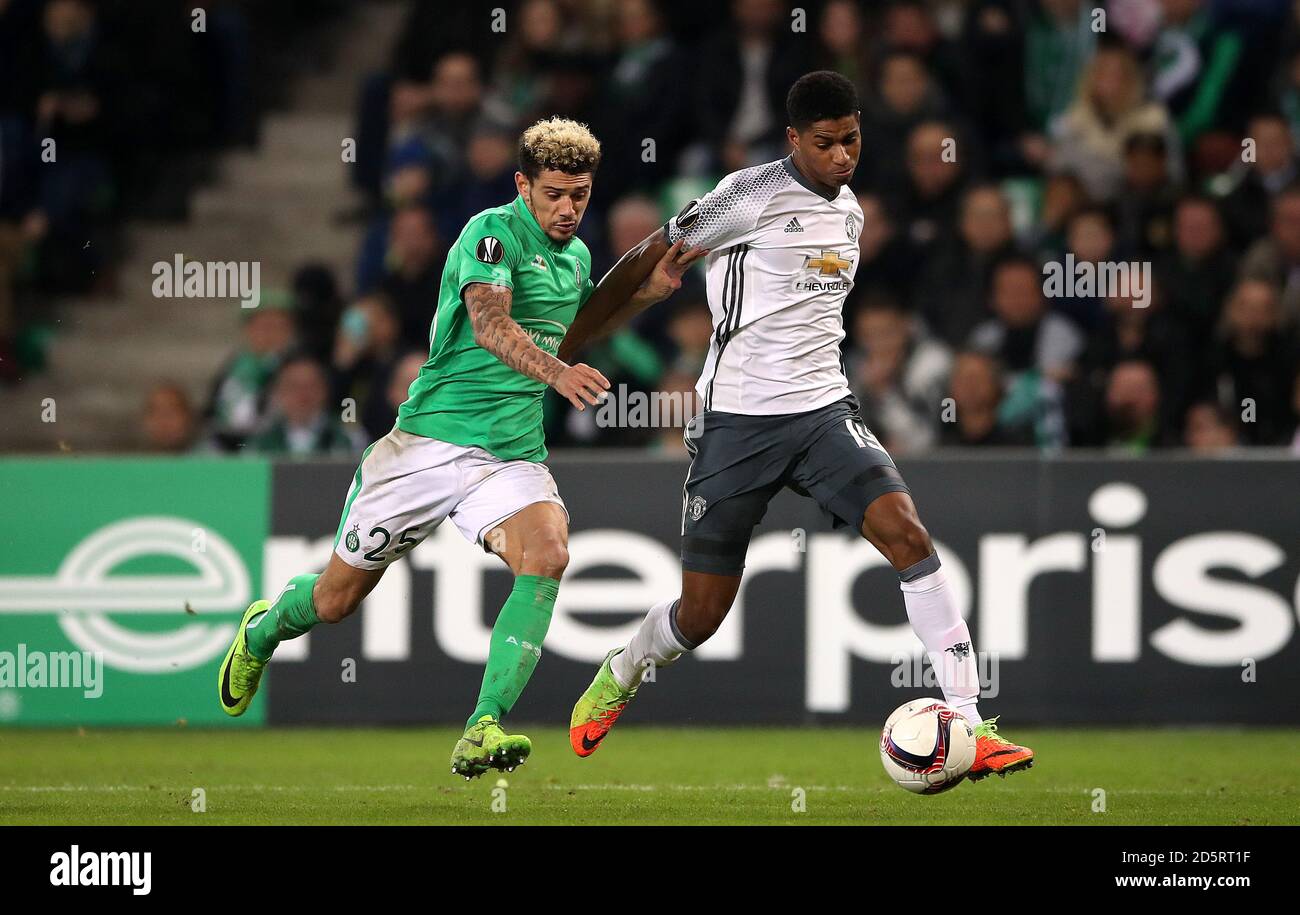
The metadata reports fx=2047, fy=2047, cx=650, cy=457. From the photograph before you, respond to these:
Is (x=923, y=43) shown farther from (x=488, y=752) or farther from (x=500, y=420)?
(x=488, y=752)

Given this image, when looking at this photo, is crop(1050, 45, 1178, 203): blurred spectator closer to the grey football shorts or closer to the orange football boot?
the grey football shorts

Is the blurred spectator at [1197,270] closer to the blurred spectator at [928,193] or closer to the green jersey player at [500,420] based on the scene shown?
the blurred spectator at [928,193]

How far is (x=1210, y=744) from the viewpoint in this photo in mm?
9570

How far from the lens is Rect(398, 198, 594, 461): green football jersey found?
7129 mm

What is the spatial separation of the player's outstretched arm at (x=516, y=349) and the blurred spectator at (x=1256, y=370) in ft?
17.1

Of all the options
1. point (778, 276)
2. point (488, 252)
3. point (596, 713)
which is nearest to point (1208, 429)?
point (778, 276)

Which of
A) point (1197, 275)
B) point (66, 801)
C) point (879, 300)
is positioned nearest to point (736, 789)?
point (66, 801)

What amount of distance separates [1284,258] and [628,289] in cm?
536

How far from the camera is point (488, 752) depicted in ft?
21.3

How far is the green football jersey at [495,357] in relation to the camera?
7.13m

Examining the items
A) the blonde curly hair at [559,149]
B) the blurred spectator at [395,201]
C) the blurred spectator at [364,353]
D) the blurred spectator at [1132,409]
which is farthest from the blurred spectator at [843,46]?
the blonde curly hair at [559,149]

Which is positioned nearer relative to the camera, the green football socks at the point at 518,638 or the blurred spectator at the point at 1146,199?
the green football socks at the point at 518,638

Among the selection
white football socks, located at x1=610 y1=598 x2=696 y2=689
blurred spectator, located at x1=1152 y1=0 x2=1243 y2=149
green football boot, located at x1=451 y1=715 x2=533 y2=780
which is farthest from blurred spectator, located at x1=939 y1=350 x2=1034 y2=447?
green football boot, located at x1=451 y1=715 x2=533 y2=780

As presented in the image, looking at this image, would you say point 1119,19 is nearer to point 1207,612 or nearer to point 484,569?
point 1207,612
